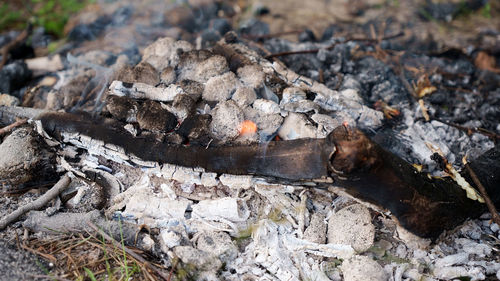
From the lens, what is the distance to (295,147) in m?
2.21

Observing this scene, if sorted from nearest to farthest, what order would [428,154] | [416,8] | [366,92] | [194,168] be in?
[194,168]
[428,154]
[366,92]
[416,8]

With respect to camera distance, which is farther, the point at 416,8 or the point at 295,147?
the point at 416,8

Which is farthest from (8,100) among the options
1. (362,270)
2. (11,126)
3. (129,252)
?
(362,270)

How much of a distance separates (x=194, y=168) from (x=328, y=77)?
167 cm

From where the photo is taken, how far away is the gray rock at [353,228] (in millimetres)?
2260

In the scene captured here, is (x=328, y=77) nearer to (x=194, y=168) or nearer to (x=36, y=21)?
(x=194, y=168)

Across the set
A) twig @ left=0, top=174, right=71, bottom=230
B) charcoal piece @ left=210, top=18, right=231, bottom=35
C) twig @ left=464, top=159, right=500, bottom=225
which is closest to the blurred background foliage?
charcoal piece @ left=210, top=18, right=231, bottom=35

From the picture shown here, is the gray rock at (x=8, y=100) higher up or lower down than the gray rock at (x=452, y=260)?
higher up

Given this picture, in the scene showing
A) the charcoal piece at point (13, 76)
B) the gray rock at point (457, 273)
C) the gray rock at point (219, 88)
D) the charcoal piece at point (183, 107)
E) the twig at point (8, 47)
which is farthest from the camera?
the twig at point (8, 47)

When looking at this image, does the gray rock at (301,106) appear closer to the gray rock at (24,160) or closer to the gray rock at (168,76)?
the gray rock at (168,76)

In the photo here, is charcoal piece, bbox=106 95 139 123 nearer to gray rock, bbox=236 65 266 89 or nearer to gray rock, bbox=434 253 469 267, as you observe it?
gray rock, bbox=236 65 266 89

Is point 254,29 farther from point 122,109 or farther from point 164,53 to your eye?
point 122,109

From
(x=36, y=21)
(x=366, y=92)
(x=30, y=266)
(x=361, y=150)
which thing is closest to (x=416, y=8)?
(x=366, y=92)

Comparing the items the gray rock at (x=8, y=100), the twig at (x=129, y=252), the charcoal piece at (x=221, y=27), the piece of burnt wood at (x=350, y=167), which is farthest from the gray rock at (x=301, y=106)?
the gray rock at (x=8, y=100)
